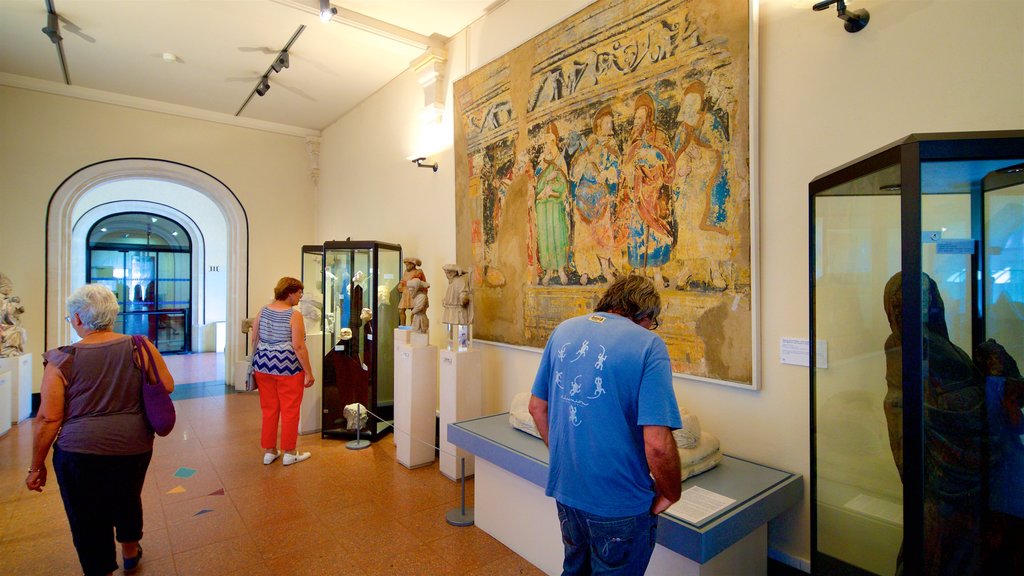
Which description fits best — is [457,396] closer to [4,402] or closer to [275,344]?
[275,344]

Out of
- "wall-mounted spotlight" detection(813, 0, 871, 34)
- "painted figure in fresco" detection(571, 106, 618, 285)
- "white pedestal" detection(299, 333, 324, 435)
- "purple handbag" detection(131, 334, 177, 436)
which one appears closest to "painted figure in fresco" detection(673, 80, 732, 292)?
"painted figure in fresco" detection(571, 106, 618, 285)

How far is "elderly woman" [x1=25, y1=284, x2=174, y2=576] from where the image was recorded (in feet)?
8.89

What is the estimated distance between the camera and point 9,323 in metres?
6.49

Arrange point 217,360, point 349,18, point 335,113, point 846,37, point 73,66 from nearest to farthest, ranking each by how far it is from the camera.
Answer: point 846,37 → point 349,18 → point 73,66 → point 335,113 → point 217,360

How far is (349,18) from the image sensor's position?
553cm

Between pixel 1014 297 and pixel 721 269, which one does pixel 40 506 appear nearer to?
pixel 721 269

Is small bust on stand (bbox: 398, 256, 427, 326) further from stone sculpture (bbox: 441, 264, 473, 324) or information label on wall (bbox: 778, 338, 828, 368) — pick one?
information label on wall (bbox: 778, 338, 828, 368)

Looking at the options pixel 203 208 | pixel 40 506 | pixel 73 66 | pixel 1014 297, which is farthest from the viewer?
pixel 203 208

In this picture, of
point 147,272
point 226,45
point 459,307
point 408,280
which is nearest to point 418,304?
point 408,280

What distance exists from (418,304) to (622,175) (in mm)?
2621

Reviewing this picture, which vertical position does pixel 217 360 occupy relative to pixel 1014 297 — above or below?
below

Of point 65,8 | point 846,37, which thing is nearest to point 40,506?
point 65,8

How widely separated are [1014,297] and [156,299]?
17.1 metres
